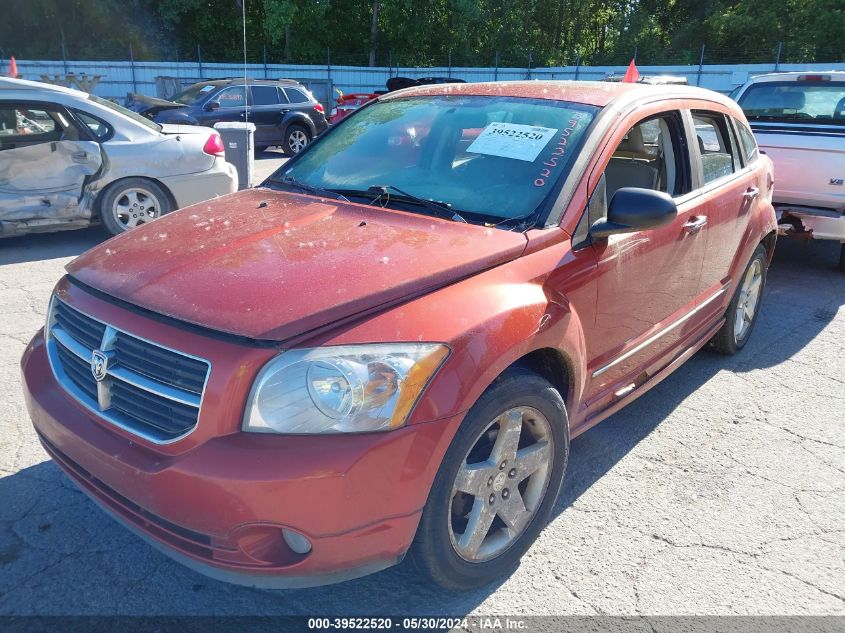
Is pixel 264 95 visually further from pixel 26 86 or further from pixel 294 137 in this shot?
pixel 26 86

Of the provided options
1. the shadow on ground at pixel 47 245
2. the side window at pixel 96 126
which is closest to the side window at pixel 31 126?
the side window at pixel 96 126

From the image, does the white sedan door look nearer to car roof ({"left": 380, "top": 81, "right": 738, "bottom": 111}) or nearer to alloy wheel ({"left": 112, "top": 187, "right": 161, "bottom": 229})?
alloy wheel ({"left": 112, "top": 187, "right": 161, "bottom": 229})

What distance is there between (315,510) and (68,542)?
4.63ft

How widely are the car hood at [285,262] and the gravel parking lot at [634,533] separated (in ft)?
3.27

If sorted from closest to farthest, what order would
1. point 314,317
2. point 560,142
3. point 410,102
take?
point 314,317, point 560,142, point 410,102

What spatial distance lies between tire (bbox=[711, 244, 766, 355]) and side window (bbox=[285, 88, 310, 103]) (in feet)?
41.7

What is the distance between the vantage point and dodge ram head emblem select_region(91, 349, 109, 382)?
2303mm

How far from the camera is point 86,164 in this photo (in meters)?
6.95

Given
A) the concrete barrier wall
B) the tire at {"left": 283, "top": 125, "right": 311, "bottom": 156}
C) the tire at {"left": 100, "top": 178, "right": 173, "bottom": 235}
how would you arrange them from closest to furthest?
the tire at {"left": 100, "top": 178, "right": 173, "bottom": 235}, the tire at {"left": 283, "top": 125, "right": 311, "bottom": 156}, the concrete barrier wall

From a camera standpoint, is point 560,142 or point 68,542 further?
point 560,142

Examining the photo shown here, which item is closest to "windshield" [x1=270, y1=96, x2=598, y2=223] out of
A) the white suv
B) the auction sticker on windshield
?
the auction sticker on windshield

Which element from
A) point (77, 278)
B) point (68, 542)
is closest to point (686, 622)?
point (68, 542)

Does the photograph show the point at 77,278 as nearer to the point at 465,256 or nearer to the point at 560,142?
the point at 465,256

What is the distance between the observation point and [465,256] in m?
2.52
